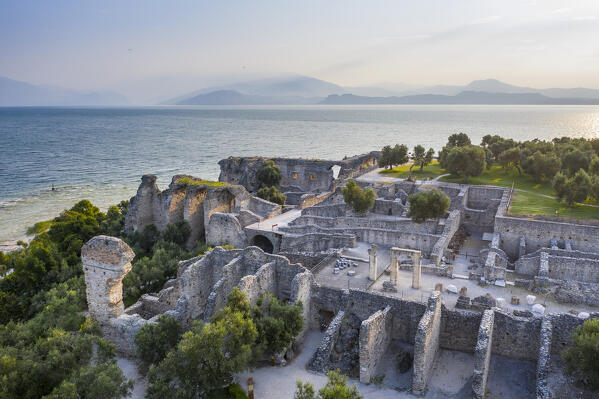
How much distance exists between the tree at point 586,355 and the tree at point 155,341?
15888 millimetres

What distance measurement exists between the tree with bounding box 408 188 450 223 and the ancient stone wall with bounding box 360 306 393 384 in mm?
17346

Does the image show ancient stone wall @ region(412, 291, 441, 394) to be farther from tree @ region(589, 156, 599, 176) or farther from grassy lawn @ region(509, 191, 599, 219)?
tree @ region(589, 156, 599, 176)

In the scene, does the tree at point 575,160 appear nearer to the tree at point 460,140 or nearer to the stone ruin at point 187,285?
the tree at point 460,140

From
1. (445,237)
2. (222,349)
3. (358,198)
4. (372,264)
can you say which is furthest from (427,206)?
(222,349)

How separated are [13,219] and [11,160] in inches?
2499

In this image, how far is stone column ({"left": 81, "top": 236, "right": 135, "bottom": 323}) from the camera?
19.9 m

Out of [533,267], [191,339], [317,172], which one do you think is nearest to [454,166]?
[317,172]

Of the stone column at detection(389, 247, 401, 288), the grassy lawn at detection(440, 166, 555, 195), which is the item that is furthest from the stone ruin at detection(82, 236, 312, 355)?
the grassy lawn at detection(440, 166, 555, 195)

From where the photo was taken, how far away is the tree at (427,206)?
115 feet

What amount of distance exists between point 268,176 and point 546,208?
33.7 metres

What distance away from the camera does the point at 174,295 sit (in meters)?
24.6

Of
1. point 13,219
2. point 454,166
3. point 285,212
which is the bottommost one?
point 13,219

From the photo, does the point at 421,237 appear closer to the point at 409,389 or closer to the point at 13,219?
the point at 409,389

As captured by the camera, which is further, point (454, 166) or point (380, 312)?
point (454, 166)
